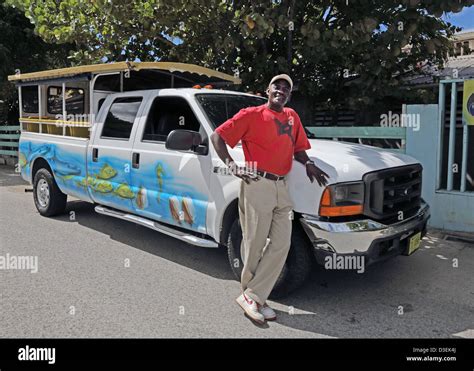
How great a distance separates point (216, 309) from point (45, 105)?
18.0 ft

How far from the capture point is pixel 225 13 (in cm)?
789

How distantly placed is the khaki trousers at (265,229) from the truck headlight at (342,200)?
11.4 inches

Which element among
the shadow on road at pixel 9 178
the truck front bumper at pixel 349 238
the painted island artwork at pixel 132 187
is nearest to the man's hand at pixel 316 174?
the truck front bumper at pixel 349 238

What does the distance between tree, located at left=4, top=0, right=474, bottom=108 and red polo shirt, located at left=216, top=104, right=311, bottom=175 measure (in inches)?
146

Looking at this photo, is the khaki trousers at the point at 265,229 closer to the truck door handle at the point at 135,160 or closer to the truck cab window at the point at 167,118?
the truck cab window at the point at 167,118

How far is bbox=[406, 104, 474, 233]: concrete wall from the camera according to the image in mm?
5965

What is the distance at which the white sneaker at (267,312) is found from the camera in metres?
3.53

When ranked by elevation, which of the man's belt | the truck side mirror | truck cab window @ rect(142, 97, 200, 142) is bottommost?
the man's belt

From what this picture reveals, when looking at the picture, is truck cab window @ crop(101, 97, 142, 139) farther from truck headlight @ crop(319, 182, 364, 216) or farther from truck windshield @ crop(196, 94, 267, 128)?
truck headlight @ crop(319, 182, 364, 216)

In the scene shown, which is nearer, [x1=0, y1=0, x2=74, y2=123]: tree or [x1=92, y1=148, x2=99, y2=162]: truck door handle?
[x1=92, y1=148, x2=99, y2=162]: truck door handle

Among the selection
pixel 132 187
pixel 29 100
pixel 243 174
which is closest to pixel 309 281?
pixel 243 174

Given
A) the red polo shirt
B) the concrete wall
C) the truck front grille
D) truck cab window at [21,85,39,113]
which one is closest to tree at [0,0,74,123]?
truck cab window at [21,85,39,113]
